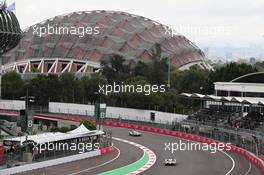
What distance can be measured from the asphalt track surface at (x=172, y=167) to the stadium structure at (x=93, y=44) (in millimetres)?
61730

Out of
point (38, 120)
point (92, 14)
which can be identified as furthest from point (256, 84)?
point (92, 14)

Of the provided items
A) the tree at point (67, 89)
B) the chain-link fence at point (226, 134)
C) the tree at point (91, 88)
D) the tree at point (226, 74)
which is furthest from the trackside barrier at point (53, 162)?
the tree at point (226, 74)

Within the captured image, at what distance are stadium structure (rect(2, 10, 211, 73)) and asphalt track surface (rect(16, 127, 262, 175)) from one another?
203 ft

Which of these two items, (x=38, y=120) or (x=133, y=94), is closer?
(x=38, y=120)

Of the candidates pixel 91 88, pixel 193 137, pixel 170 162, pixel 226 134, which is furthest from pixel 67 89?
pixel 170 162

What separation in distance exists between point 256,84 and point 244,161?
2416 centimetres

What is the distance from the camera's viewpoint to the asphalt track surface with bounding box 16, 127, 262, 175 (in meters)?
41.4

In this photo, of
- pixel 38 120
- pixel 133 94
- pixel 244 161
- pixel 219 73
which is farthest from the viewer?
pixel 219 73

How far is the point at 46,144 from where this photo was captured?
145 feet

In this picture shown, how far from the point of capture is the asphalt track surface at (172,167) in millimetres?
41397

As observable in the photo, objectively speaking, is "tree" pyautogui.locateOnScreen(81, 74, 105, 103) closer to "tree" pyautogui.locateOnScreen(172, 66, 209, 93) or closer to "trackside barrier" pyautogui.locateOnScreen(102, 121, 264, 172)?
"tree" pyautogui.locateOnScreen(172, 66, 209, 93)

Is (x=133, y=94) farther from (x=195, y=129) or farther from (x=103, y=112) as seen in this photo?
(x=103, y=112)

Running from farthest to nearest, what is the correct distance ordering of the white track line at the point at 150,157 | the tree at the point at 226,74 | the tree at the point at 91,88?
1. the tree at the point at 91,88
2. the tree at the point at 226,74
3. the white track line at the point at 150,157

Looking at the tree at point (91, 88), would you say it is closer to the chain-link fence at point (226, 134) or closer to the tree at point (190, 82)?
the tree at point (190, 82)
